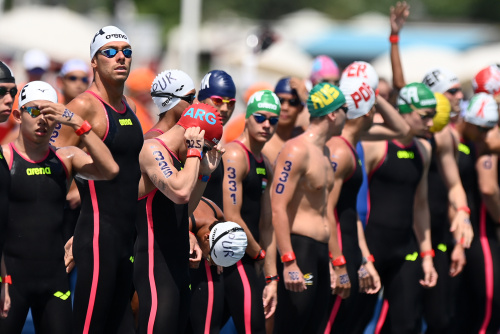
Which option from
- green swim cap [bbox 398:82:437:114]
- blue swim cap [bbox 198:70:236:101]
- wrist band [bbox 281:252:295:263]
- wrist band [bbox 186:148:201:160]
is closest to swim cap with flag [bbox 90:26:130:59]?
blue swim cap [bbox 198:70:236:101]

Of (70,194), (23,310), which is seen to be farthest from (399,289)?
(23,310)

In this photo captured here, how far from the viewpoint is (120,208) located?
296 inches

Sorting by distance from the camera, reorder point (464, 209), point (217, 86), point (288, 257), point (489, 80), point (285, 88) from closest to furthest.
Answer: point (288, 257) → point (217, 86) → point (464, 209) → point (285, 88) → point (489, 80)

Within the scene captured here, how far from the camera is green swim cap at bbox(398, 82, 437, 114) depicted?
9.89 m

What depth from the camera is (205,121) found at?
23.3 ft

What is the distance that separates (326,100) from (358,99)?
542 millimetres

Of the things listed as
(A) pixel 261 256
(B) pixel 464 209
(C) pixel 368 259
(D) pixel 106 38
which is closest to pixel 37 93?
(D) pixel 106 38

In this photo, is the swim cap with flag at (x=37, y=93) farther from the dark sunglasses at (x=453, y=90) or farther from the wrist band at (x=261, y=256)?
the dark sunglasses at (x=453, y=90)

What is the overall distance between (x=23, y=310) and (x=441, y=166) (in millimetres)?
5153

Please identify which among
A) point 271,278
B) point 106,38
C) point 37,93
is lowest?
point 271,278

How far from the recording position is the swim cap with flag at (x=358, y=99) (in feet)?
30.2

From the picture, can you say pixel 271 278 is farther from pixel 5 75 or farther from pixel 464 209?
pixel 5 75

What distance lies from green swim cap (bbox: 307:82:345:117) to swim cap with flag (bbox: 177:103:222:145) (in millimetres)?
1810

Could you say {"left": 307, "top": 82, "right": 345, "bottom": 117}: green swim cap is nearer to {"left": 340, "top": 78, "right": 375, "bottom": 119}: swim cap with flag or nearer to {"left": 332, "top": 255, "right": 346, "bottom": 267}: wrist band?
{"left": 340, "top": 78, "right": 375, "bottom": 119}: swim cap with flag
